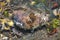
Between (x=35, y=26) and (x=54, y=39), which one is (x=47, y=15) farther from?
(x=54, y=39)

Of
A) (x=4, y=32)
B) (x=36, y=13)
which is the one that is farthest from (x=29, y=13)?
(x=4, y=32)

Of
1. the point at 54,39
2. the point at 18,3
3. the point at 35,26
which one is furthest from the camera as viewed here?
the point at 18,3

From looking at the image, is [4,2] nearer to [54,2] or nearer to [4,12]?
[4,12]

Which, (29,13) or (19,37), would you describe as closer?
(19,37)

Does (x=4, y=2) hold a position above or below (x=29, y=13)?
above

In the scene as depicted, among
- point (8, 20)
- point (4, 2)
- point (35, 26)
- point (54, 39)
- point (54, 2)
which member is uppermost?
point (4, 2)

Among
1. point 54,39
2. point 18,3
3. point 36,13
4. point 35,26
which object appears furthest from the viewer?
point 18,3

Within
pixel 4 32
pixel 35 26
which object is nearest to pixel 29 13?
pixel 35 26

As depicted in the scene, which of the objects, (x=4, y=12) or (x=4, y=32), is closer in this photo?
(x=4, y=32)

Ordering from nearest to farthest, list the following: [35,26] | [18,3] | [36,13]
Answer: [35,26] < [36,13] < [18,3]
